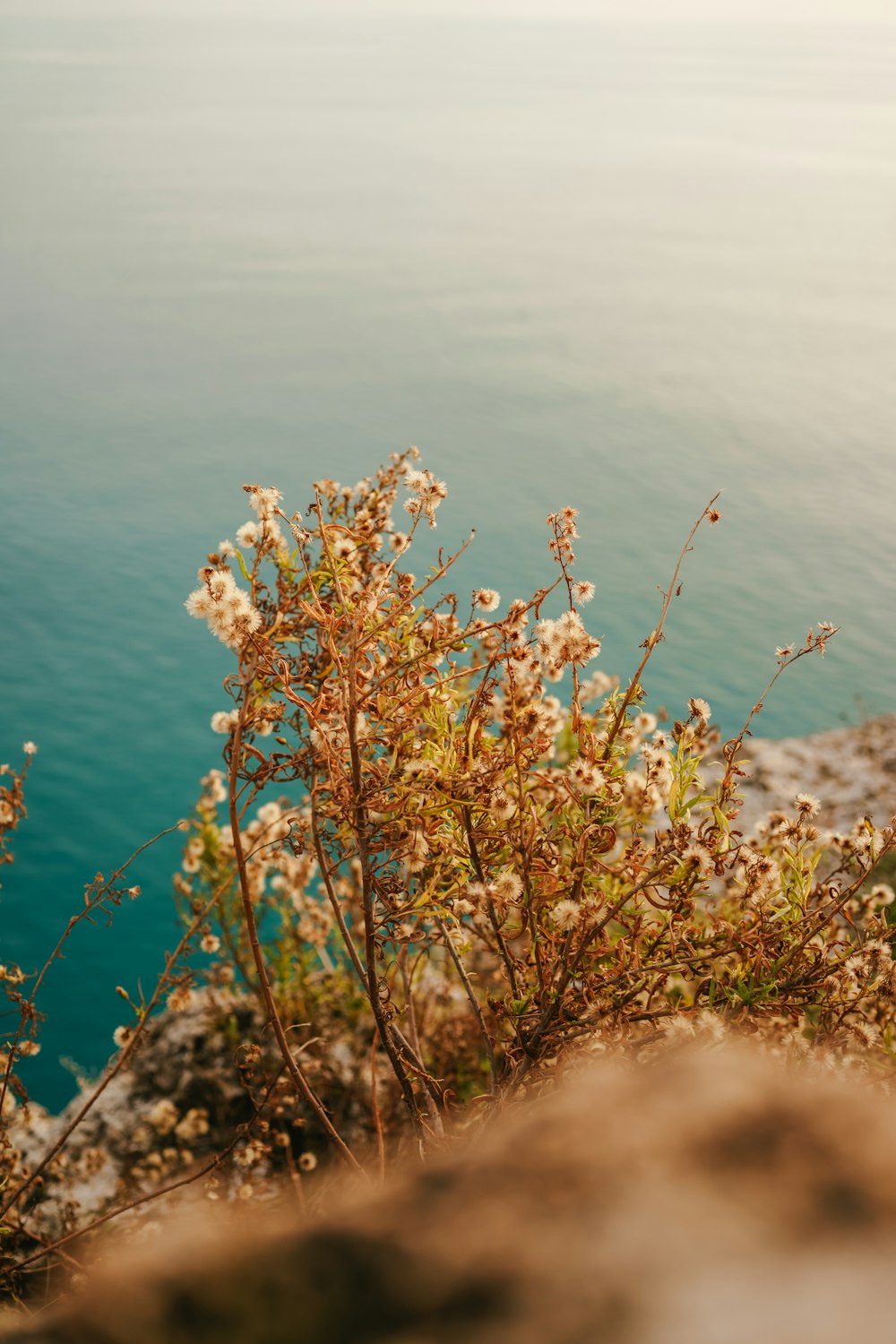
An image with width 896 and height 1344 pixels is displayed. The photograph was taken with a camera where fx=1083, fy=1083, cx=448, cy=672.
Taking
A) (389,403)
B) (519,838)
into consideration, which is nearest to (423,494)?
(519,838)

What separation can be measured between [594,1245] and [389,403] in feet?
80.4

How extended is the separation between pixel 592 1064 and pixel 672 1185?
1.69 meters

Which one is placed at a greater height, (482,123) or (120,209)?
(482,123)

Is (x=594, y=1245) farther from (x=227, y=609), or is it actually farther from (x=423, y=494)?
(x=423, y=494)

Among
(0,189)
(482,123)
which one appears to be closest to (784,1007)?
(0,189)

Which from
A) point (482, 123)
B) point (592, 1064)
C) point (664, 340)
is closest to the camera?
point (592, 1064)

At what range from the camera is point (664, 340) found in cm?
3014

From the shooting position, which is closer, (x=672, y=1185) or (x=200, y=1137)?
(x=672, y=1185)

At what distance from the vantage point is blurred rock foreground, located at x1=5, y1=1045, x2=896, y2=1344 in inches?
25.5

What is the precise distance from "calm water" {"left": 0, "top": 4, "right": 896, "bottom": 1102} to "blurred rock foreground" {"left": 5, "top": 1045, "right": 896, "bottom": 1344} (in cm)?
1066

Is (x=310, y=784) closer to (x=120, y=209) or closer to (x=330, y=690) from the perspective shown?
(x=330, y=690)

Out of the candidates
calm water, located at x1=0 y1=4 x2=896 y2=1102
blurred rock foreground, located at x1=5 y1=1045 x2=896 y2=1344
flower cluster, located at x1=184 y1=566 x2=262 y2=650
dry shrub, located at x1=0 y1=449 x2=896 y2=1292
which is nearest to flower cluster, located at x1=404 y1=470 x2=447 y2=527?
dry shrub, located at x1=0 y1=449 x2=896 y2=1292

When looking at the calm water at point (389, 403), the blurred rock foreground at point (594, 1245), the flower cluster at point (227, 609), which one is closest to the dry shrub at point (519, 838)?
the flower cluster at point (227, 609)

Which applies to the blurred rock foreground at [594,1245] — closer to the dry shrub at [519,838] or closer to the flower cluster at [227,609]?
the dry shrub at [519,838]
